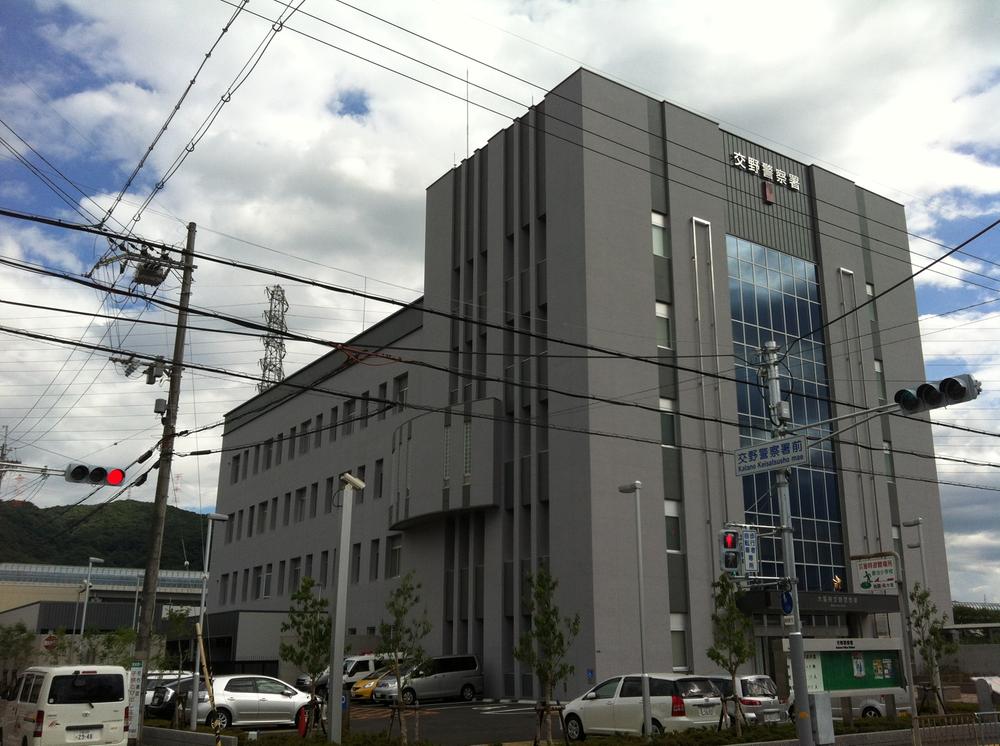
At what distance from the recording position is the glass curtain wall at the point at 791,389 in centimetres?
3959

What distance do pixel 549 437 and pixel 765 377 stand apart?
1783 centimetres

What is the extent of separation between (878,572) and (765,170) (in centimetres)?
2319

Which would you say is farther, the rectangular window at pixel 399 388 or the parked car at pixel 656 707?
the rectangular window at pixel 399 388

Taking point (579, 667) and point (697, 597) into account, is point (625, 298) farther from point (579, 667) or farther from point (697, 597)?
point (579, 667)

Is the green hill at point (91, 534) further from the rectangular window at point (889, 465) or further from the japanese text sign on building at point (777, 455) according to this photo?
the japanese text sign on building at point (777, 455)

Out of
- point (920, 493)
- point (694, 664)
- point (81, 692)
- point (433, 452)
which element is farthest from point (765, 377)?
point (920, 493)

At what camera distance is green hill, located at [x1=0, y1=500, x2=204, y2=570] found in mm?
90375

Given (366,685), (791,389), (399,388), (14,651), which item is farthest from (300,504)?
(791,389)

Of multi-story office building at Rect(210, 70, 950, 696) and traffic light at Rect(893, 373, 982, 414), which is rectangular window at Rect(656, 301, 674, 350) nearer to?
multi-story office building at Rect(210, 70, 950, 696)

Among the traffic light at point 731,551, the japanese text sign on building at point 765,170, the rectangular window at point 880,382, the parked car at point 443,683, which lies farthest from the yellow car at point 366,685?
the japanese text sign on building at point 765,170

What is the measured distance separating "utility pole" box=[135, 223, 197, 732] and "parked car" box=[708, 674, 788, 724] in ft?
45.2

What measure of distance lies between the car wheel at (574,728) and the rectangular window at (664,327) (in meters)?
18.9

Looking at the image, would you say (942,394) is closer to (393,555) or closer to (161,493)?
(161,493)

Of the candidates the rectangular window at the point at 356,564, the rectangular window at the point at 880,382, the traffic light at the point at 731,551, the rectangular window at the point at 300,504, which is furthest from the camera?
the rectangular window at the point at 300,504
